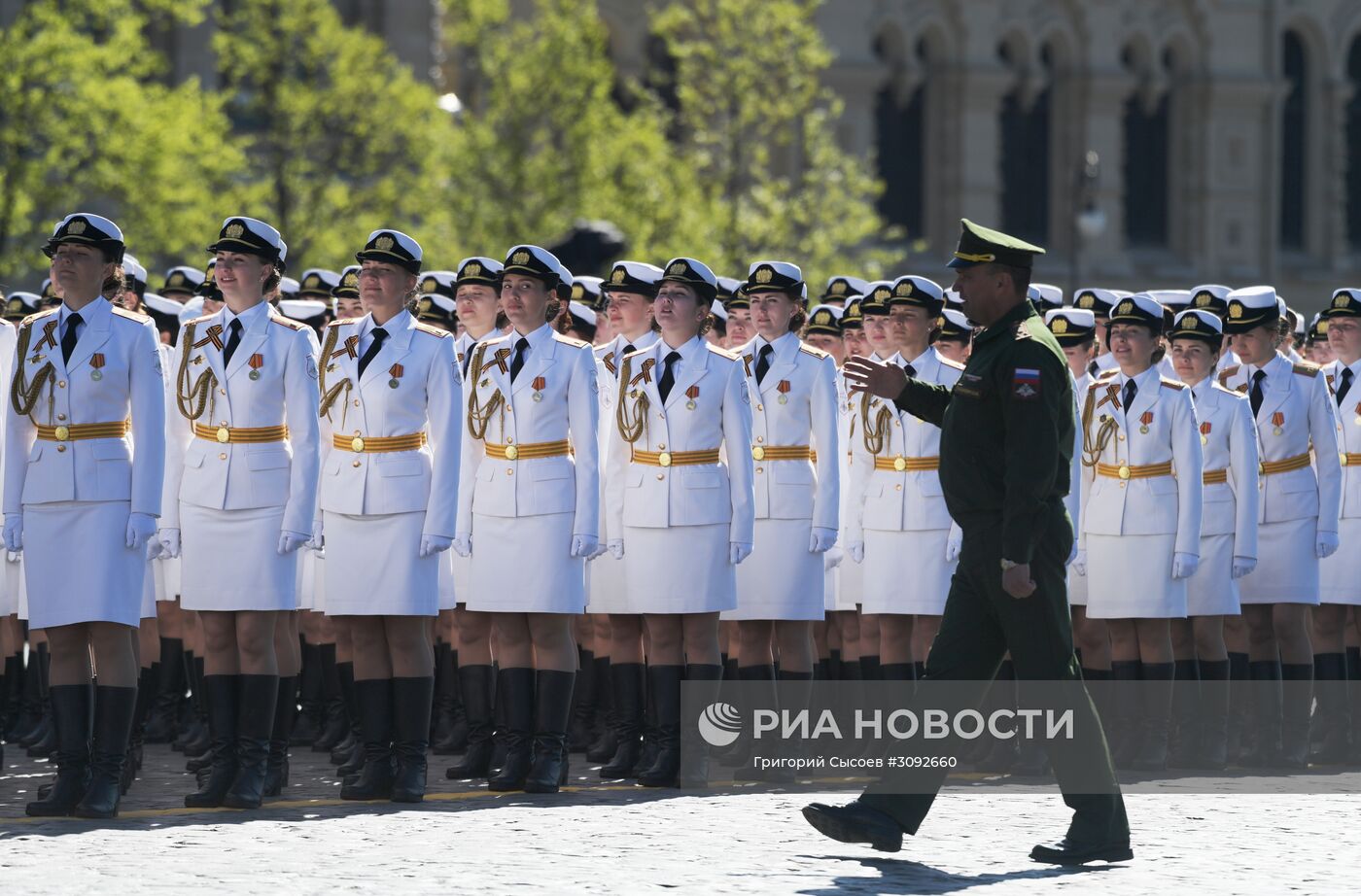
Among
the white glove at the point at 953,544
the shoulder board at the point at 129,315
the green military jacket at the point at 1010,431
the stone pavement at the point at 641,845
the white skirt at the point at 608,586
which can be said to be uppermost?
the shoulder board at the point at 129,315

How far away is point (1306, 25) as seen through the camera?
45844mm

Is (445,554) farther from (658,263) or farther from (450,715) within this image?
(658,263)

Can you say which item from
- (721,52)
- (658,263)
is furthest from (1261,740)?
(721,52)

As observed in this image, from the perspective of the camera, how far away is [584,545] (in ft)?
34.0

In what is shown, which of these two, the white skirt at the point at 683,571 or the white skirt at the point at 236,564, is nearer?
the white skirt at the point at 236,564

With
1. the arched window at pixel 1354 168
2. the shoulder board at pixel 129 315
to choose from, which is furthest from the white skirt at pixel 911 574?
the arched window at pixel 1354 168

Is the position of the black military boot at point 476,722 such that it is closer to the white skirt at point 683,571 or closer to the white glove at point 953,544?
the white skirt at point 683,571

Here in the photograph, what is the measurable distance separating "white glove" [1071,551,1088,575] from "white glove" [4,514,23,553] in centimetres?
500

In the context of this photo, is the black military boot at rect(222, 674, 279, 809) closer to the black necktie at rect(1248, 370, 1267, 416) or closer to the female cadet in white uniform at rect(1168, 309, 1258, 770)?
the female cadet in white uniform at rect(1168, 309, 1258, 770)

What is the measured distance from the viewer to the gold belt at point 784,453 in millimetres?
11758

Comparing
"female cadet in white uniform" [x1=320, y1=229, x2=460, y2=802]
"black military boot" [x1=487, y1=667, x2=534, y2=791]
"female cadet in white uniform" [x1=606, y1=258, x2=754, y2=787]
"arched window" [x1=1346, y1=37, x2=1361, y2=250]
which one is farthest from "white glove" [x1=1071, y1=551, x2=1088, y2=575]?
"arched window" [x1=1346, y1=37, x2=1361, y2=250]

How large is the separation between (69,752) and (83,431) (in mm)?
1196

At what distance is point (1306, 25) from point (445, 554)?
3740 cm

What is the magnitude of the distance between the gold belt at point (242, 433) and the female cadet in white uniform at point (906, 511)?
3.32m
